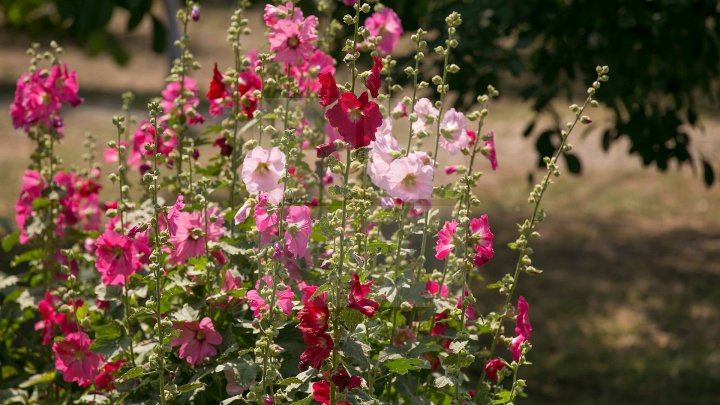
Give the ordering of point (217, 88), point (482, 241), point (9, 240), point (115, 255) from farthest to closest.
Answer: point (9, 240), point (217, 88), point (115, 255), point (482, 241)

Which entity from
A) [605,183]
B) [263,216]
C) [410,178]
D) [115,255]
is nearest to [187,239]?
[115,255]

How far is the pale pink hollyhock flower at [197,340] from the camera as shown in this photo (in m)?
1.94

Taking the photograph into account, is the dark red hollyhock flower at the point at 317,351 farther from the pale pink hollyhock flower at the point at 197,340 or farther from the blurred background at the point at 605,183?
the blurred background at the point at 605,183

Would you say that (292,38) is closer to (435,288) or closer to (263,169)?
(263,169)

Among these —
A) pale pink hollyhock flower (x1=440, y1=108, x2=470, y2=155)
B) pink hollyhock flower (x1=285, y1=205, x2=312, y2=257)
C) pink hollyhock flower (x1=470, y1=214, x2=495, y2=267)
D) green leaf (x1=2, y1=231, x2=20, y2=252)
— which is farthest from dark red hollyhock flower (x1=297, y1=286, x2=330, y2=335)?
green leaf (x1=2, y1=231, x2=20, y2=252)

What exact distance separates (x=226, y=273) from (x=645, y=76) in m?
2.61

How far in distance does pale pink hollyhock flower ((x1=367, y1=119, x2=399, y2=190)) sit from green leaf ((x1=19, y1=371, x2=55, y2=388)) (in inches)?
37.6

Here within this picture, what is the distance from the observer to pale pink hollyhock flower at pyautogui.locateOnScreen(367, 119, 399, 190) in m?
1.81

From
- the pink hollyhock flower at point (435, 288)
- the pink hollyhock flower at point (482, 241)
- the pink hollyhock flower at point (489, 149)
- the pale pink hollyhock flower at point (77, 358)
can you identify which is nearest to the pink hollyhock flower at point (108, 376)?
the pale pink hollyhock flower at point (77, 358)

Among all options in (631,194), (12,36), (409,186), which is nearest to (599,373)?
(409,186)

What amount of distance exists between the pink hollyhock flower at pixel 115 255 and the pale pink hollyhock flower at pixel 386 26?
0.79 m

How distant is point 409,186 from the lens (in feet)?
5.90

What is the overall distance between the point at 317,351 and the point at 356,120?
1.27 ft

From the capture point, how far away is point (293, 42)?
2066 mm
